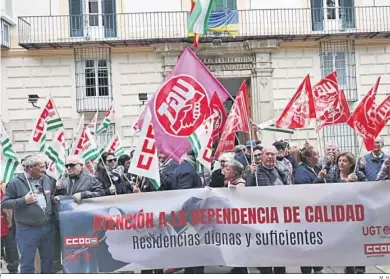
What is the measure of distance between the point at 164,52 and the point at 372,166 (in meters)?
A: 14.1

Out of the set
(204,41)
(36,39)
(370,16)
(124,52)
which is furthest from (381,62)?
(36,39)

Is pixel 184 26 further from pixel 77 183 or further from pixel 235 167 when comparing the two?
pixel 235 167

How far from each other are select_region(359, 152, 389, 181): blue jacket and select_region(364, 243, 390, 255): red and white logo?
139 centimetres

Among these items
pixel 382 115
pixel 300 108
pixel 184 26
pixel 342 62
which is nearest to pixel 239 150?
pixel 300 108

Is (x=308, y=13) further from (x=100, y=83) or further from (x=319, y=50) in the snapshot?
(x=100, y=83)

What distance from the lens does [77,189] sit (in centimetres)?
789

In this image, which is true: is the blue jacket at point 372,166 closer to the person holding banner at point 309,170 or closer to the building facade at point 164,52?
the person holding banner at point 309,170

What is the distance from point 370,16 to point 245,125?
15.2 m

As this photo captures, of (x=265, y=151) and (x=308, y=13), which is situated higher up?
(x=308, y=13)

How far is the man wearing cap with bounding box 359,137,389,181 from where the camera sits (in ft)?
28.1

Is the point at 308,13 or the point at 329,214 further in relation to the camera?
the point at 308,13

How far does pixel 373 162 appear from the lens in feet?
29.4

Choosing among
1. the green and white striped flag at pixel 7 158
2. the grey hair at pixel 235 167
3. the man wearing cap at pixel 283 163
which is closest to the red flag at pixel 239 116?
the man wearing cap at pixel 283 163

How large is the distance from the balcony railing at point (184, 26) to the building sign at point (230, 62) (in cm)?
67
